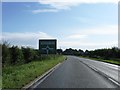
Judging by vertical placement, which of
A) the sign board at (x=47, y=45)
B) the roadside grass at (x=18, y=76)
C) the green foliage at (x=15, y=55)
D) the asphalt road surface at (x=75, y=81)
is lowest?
the asphalt road surface at (x=75, y=81)

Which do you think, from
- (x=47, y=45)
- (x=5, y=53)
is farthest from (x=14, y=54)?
→ (x=47, y=45)

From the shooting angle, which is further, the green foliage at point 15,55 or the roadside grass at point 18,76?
the green foliage at point 15,55

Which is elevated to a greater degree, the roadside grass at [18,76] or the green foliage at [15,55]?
the green foliage at [15,55]

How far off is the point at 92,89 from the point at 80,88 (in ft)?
2.00

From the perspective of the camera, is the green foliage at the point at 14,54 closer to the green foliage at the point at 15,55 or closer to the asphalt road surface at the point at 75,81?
the green foliage at the point at 15,55

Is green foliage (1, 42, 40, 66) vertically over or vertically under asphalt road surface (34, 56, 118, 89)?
over

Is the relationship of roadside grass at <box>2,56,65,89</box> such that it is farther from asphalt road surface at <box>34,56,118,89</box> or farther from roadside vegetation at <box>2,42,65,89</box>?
asphalt road surface at <box>34,56,118,89</box>

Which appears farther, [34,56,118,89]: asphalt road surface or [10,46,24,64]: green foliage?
[10,46,24,64]: green foliage

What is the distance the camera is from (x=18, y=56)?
53.7 meters

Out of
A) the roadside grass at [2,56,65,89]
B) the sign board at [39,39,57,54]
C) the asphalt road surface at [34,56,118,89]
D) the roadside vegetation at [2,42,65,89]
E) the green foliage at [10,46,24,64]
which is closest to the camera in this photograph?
the roadside grass at [2,56,65,89]

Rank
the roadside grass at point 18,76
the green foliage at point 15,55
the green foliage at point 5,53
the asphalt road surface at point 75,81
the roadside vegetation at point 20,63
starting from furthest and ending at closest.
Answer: the green foliage at point 15,55
the green foliage at point 5,53
the roadside vegetation at point 20,63
the asphalt road surface at point 75,81
the roadside grass at point 18,76

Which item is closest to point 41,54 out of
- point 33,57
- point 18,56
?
point 33,57

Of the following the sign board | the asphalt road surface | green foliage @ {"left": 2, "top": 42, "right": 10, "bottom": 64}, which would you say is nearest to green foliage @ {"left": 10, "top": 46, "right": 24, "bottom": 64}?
green foliage @ {"left": 2, "top": 42, "right": 10, "bottom": 64}

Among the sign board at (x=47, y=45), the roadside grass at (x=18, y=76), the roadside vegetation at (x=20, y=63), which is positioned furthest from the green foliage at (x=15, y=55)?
the roadside grass at (x=18, y=76)
